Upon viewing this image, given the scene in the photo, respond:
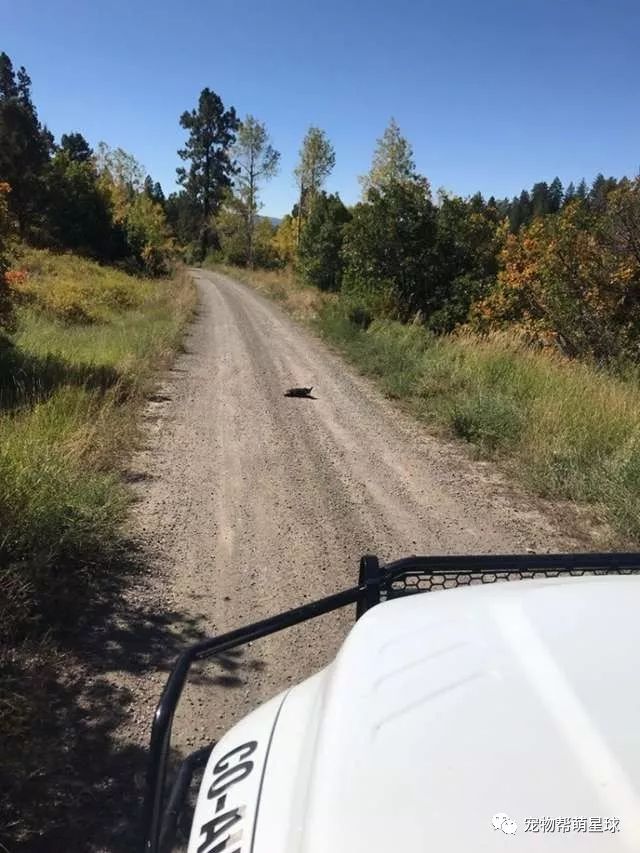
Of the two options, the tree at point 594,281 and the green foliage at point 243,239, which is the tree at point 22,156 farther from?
the tree at point 594,281

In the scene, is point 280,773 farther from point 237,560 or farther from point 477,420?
point 477,420

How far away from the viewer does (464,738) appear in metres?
1.08

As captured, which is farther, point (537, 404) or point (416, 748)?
point (537, 404)

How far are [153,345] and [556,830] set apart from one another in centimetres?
1186

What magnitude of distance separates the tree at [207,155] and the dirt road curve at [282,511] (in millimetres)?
53781

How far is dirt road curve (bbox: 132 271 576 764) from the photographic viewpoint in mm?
3562

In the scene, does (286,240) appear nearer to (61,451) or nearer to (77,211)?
(77,211)

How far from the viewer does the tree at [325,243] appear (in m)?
28.8

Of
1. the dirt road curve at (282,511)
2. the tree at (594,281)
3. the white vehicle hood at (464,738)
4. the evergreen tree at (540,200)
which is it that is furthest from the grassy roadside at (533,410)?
the evergreen tree at (540,200)

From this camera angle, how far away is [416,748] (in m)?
1.08

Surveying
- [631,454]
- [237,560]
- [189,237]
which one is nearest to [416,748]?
[237,560]

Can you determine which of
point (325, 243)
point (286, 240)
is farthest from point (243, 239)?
point (325, 243)

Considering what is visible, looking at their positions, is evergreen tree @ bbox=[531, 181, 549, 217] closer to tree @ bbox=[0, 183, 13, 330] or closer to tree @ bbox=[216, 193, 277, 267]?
tree @ bbox=[216, 193, 277, 267]

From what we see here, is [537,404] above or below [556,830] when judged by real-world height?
below
